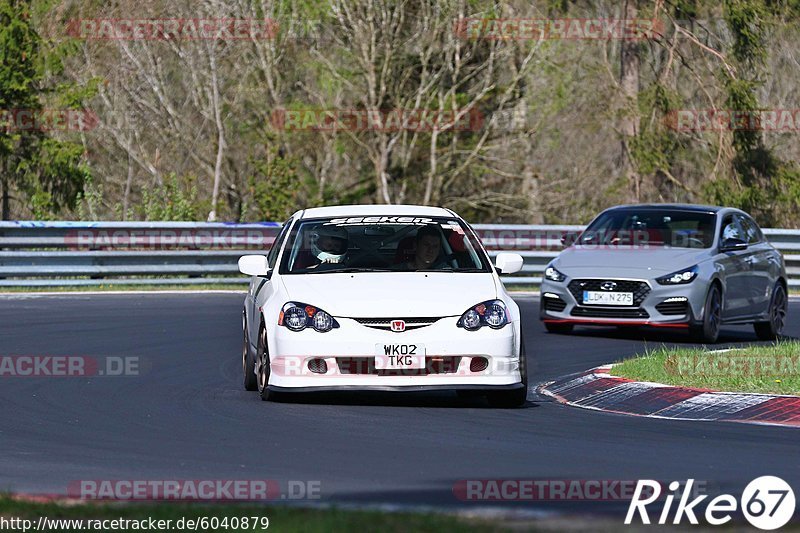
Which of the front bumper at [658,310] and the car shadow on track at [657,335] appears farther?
the car shadow on track at [657,335]

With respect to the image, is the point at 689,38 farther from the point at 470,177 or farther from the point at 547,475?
the point at 547,475

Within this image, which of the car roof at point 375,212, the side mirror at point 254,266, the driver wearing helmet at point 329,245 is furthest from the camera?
the car roof at point 375,212

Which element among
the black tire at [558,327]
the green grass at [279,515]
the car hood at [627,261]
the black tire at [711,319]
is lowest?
the black tire at [558,327]

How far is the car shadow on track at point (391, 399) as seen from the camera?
11.8 m

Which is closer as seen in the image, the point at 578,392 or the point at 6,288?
the point at 578,392

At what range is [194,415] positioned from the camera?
11.0 m

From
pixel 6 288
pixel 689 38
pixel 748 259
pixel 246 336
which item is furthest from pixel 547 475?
pixel 689 38

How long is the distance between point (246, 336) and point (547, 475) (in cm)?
522

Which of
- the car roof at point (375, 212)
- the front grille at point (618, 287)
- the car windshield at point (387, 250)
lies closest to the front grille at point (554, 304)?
the front grille at point (618, 287)

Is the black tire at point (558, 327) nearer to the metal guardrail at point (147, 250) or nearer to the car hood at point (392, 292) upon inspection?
the car hood at point (392, 292)

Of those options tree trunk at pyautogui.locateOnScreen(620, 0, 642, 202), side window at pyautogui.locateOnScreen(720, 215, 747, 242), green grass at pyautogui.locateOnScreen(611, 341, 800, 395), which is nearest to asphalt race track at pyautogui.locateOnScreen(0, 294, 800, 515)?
green grass at pyautogui.locateOnScreen(611, 341, 800, 395)

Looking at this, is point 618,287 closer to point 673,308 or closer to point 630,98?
point 673,308

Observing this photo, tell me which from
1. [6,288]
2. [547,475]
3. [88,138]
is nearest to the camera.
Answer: [547,475]

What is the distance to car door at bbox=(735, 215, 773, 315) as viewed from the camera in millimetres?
18828
